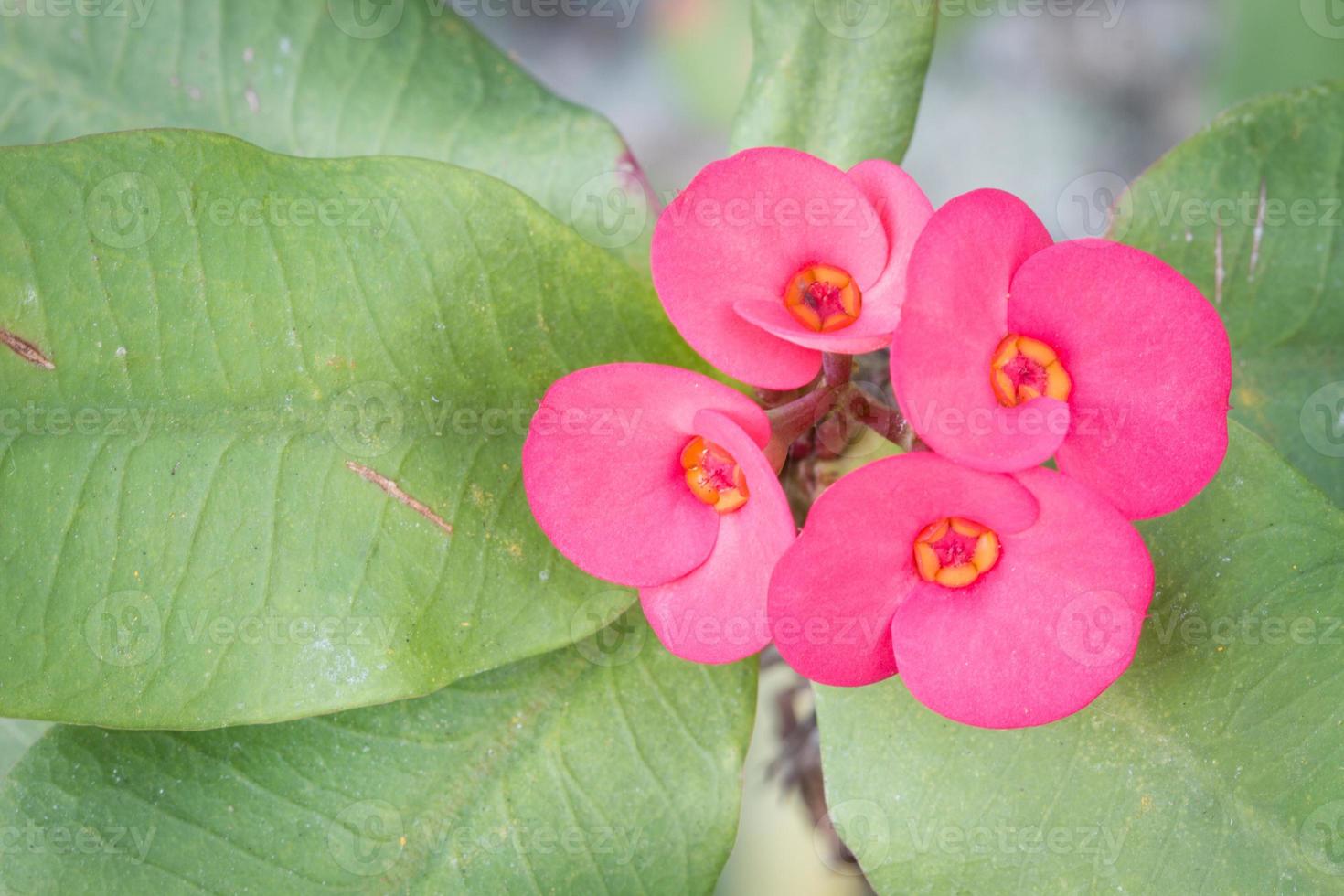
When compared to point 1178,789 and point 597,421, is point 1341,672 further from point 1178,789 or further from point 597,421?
point 597,421

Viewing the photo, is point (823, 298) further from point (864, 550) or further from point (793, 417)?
point (864, 550)

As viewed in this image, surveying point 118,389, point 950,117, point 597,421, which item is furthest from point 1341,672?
point 950,117

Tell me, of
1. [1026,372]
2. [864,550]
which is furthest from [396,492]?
[1026,372]

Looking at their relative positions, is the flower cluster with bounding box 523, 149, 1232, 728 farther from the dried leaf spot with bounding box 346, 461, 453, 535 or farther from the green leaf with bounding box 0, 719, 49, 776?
the green leaf with bounding box 0, 719, 49, 776

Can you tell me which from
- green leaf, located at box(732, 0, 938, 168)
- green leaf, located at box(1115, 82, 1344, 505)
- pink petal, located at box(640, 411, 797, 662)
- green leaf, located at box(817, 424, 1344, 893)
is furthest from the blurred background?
pink petal, located at box(640, 411, 797, 662)

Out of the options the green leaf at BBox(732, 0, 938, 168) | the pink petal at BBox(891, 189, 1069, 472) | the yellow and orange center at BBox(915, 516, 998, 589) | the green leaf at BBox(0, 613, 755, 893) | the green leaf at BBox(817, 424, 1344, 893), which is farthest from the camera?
the green leaf at BBox(732, 0, 938, 168)

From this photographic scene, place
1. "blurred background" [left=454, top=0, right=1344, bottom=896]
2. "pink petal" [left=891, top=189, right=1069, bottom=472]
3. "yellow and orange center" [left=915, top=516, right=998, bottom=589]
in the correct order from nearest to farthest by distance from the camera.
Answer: "pink petal" [left=891, top=189, right=1069, bottom=472] → "yellow and orange center" [left=915, top=516, right=998, bottom=589] → "blurred background" [left=454, top=0, right=1344, bottom=896]

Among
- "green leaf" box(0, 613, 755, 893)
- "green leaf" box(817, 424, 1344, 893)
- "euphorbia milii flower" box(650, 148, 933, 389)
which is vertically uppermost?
"euphorbia milii flower" box(650, 148, 933, 389)
